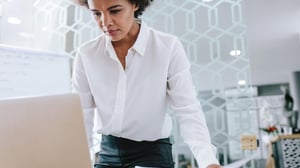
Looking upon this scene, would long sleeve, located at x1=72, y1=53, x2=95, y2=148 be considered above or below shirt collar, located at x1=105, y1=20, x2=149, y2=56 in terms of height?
below

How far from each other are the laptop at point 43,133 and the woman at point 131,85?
1.15 feet

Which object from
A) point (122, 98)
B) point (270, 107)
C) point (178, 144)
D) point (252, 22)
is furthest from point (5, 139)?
point (270, 107)

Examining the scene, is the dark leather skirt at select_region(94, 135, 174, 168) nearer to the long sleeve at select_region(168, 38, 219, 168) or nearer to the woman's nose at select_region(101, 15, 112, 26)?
the long sleeve at select_region(168, 38, 219, 168)

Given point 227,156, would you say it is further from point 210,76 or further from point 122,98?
point 122,98

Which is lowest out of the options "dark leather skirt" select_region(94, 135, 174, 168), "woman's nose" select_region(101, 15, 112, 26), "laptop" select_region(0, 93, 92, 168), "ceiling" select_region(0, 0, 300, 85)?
"dark leather skirt" select_region(94, 135, 174, 168)

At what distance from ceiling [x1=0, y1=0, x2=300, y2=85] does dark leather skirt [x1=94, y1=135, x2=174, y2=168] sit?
1.42m

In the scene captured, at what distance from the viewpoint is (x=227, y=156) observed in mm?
1572

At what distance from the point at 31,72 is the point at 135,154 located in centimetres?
103

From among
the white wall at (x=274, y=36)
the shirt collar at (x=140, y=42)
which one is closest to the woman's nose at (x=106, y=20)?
the shirt collar at (x=140, y=42)

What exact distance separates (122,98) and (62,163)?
0.39m

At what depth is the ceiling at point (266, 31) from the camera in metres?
1.99

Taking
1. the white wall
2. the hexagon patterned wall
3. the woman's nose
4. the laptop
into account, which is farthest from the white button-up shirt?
the white wall

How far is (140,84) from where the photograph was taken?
0.89 metres

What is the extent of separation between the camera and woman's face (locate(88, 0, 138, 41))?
80 centimetres
